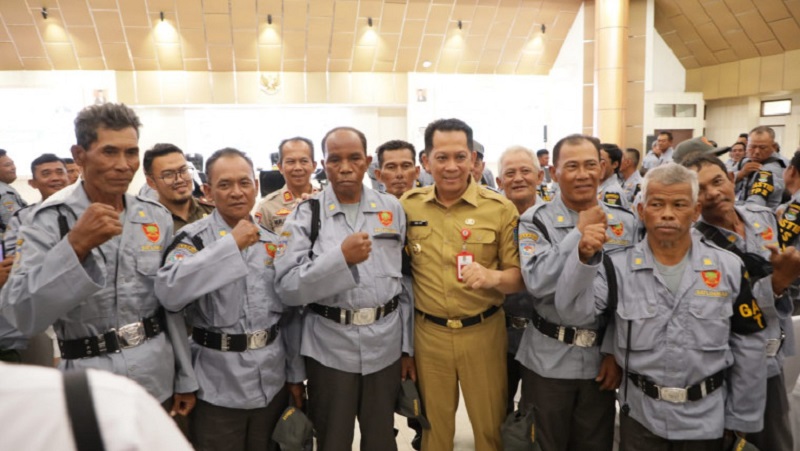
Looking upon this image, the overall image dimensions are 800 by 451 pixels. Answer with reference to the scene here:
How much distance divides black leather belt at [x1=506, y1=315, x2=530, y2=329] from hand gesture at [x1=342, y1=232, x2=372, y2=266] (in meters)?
1.08

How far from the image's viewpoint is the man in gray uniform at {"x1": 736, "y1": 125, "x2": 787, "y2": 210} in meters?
4.86

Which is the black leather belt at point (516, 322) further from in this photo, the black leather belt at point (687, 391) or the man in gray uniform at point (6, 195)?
the man in gray uniform at point (6, 195)

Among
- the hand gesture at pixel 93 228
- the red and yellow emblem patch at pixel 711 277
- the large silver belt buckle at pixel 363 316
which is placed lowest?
the large silver belt buckle at pixel 363 316

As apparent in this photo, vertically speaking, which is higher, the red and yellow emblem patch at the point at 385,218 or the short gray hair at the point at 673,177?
the short gray hair at the point at 673,177

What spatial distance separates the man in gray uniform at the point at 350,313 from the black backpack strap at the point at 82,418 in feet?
5.16

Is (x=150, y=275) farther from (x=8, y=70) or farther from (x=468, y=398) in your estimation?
(x=8, y=70)

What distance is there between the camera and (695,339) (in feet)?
6.49

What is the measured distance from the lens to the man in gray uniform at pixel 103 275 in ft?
5.51

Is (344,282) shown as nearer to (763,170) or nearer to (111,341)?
(111,341)

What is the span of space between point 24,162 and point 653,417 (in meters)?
13.8

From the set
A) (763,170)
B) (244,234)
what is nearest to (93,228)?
(244,234)

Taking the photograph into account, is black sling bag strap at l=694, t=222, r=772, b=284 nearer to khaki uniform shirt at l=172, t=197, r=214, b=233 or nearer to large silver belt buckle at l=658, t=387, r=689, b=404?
large silver belt buckle at l=658, t=387, r=689, b=404

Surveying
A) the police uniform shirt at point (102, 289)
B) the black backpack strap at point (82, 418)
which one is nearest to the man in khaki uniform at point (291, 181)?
the police uniform shirt at point (102, 289)

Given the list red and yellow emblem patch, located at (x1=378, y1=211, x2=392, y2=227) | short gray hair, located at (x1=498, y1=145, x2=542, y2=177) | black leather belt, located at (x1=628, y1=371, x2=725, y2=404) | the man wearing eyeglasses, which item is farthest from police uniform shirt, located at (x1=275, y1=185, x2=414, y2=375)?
short gray hair, located at (x1=498, y1=145, x2=542, y2=177)
